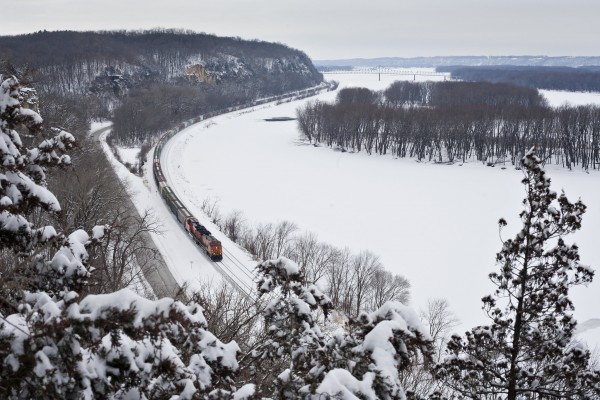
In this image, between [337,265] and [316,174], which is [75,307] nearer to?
[337,265]

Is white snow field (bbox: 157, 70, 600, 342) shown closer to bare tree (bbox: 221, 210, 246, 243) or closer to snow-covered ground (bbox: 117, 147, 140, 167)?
bare tree (bbox: 221, 210, 246, 243)

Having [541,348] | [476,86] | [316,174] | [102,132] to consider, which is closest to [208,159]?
[316,174]

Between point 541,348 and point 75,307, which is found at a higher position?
point 75,307

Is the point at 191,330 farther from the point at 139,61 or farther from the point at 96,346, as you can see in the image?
the point at 139,61

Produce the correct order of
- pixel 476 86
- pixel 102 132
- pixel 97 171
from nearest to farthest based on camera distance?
pixel 97 171 → pixel 102 132 → pixel 476 86

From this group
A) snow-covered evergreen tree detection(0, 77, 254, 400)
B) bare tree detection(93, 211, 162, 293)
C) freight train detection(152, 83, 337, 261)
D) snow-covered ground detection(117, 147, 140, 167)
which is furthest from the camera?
snow-covered ground detection(117, 147, 140, 167)

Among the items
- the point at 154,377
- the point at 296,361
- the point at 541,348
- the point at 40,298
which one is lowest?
the point at 541,348

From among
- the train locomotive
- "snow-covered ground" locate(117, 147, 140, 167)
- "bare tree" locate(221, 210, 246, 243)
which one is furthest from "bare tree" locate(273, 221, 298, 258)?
"snow-covered ground" locate(117, 147, 140, 167)

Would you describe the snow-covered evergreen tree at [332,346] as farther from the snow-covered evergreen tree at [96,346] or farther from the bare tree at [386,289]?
the bare tree at [386,289]

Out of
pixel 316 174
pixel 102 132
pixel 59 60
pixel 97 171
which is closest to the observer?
pixel 97 171
